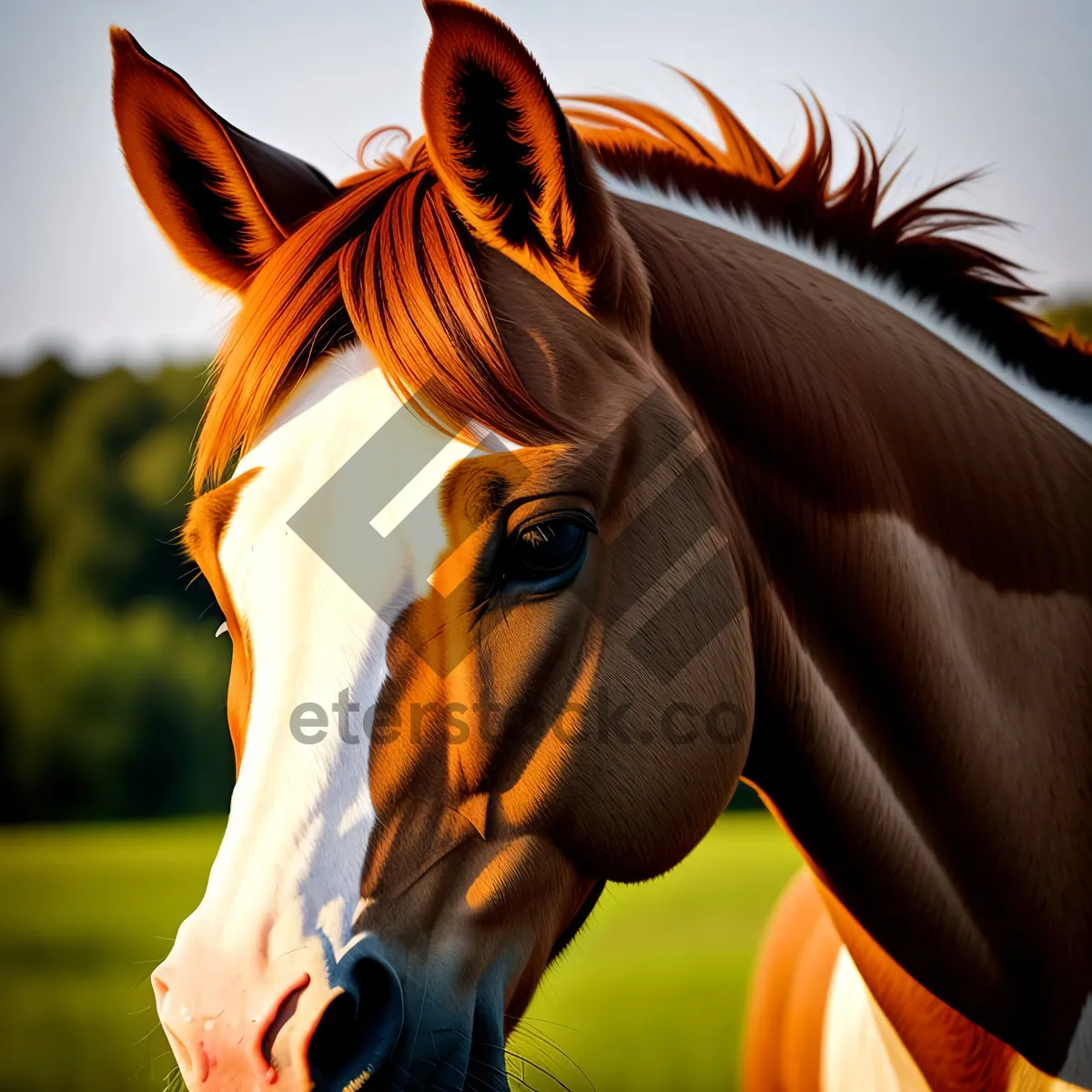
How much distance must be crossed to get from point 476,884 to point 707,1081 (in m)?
6.88

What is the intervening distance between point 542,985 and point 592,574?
22.7 inches

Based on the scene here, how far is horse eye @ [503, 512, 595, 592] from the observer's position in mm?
1084

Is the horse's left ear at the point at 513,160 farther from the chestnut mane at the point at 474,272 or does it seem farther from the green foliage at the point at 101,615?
the green foliage at the point at 101,615

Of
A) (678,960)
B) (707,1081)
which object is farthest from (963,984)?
(678,960)

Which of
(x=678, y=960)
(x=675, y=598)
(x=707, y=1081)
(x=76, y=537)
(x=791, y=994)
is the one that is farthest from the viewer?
(x=76, y=537)

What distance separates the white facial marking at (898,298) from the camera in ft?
5.02

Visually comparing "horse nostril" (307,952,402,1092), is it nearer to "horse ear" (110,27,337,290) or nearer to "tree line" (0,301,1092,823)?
"horse ear" (110,27,337,290)

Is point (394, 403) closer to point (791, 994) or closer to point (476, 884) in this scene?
point (476, 884)

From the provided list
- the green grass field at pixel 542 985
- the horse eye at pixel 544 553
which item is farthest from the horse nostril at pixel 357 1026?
the horse eye at pixel 544 553

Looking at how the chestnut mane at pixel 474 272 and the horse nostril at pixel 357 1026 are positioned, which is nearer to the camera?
the horse nostril at pixel 357 1026

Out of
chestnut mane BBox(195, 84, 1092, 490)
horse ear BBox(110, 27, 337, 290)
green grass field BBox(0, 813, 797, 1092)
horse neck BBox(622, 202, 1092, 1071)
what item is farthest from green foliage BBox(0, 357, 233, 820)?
horse neck BBox(622, 202, 1092, 1071)

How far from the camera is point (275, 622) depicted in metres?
1.02

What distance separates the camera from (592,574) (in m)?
1.13

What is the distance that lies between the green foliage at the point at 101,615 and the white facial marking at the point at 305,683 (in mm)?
18816
